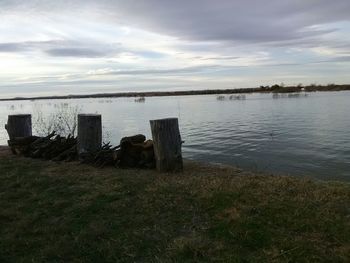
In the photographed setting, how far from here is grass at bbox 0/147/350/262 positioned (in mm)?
4895

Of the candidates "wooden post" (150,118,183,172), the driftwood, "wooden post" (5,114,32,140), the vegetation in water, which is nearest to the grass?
"wooden post" (150,118,183,172)

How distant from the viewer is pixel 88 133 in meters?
10.2

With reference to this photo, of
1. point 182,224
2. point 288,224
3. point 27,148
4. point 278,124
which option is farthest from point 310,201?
point 278,124

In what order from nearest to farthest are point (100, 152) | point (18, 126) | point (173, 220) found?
1. point (173, 220)
2. point (100, 152)
3. point (18, 126)

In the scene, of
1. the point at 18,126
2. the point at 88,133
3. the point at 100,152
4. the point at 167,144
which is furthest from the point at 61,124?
the point at 167,144

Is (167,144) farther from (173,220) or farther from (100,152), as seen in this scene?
(173,220)

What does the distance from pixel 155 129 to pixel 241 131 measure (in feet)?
48.1

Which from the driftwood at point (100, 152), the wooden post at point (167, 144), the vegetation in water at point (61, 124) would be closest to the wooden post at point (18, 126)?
the driftwood at point (100, 152)

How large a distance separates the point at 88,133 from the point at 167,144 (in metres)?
2.19

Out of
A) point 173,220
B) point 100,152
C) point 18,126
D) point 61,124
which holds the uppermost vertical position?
point 18,126

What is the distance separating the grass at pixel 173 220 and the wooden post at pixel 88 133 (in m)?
1.85

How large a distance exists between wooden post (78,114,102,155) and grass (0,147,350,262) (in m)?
1.85

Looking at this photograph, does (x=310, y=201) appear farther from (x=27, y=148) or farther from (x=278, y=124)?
Result: (x=278, y=124)

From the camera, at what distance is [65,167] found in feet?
32.1
